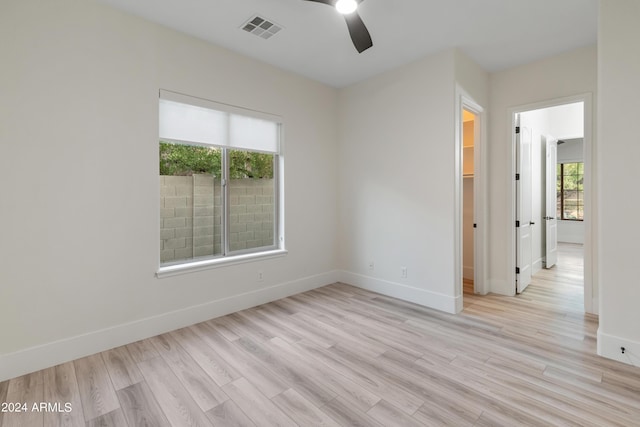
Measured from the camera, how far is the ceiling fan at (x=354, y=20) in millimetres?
2131

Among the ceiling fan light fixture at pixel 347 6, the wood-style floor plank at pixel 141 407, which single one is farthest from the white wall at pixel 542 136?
the wood-style floor plank at pixel 141 407

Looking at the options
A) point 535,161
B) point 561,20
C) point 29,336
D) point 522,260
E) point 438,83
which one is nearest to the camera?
point 29,336

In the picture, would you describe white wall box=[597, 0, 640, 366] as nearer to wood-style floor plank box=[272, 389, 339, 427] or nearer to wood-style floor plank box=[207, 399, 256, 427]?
wood-style floor plank box=[272, 389, 339, 427]

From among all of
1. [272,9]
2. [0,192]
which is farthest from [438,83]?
[0,192]

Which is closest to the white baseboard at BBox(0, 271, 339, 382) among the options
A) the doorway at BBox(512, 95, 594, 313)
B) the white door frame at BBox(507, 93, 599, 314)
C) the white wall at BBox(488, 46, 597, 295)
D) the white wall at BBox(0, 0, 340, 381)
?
the white wall at BBox(0, 0, 340, 381)

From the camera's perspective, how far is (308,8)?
260cm

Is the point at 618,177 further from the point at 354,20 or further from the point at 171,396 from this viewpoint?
the point at 171,396

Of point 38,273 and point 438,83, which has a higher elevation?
point 438,83

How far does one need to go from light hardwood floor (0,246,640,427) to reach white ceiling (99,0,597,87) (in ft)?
9.78

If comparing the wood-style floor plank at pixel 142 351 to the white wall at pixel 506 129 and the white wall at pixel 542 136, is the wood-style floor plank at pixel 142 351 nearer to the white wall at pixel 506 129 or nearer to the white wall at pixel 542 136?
the white wall at pixel 506 129

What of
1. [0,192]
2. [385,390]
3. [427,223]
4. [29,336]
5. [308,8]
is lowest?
[385,390]

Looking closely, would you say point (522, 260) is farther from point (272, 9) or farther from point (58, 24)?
point (58, 24)

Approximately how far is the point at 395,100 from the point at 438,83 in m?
0.59

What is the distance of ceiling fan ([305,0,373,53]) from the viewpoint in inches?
83.9
